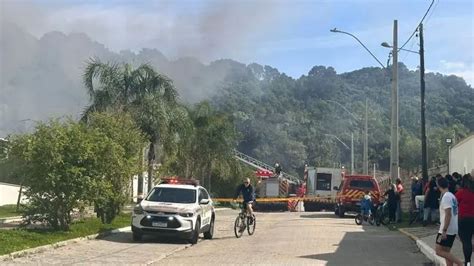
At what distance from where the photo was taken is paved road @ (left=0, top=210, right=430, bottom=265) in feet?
46.7

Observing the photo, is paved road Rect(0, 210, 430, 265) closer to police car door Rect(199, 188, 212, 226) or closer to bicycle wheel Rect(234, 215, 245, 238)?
bicycle wheel Rect(234, 215, 245, 238)

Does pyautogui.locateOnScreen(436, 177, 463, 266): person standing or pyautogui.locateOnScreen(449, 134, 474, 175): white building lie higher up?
pyautogui.locateOnScreen(449, 134, 474, 175): white building

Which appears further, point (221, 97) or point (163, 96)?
point (221, 97)

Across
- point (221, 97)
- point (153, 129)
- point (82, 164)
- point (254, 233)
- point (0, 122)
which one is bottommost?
point (254, 233)

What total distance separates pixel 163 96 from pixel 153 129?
2016 millimetres

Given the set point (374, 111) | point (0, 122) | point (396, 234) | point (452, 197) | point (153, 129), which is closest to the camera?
point (452, 197)

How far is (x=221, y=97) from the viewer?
9381cm

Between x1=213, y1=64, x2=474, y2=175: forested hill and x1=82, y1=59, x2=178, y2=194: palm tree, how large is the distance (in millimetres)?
43711

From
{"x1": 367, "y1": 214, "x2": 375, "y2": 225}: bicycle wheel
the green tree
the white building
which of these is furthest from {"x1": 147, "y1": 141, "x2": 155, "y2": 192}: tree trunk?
the white building

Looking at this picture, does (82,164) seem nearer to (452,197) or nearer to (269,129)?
(452,197)

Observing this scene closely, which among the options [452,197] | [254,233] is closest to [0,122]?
[254,233]

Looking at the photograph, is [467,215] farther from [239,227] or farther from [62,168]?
[62,168]

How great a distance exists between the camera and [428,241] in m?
17.5

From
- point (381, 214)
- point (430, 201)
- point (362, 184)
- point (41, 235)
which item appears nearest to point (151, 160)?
point (362, 184)
